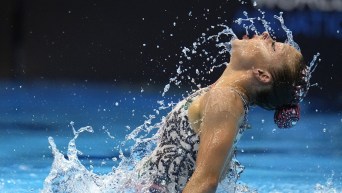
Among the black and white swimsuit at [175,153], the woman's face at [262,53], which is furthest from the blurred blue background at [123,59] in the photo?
the woman's face at [262,53]

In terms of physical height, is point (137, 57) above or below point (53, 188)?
above

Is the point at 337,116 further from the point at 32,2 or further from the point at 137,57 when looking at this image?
the point at 32,2

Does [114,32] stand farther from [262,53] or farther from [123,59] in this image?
[262,53]

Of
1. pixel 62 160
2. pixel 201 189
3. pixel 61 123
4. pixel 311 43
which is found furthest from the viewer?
pixel 311 43

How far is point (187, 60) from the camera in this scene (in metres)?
5.91

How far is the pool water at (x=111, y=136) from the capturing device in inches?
177

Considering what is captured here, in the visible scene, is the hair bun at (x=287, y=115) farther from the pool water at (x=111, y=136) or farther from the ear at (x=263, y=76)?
the pool water at (x=111, y=136)

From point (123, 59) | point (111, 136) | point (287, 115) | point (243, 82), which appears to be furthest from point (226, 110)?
point (123, 59)

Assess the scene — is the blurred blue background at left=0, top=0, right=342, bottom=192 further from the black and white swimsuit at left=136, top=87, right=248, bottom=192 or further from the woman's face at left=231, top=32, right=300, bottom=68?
the woman's face at left=231, top=32, right=300, bottom=68

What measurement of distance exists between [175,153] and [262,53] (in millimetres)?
427

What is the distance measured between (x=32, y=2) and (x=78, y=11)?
1.27 feet

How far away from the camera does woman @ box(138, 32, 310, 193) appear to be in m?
1.88

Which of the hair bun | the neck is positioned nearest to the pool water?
the hair bun

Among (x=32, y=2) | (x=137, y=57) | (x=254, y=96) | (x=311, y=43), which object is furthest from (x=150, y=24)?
(x=254, y=96)
